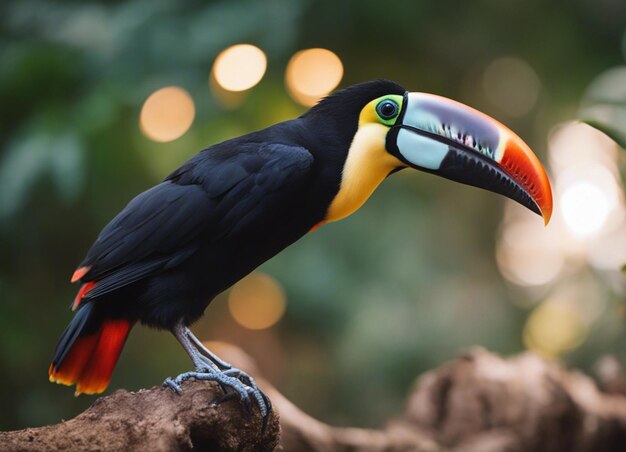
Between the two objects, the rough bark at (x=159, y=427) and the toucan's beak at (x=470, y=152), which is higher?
the toucan's beak at (x=470, y=152)

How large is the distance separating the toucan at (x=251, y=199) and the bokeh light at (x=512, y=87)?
3.19 metres

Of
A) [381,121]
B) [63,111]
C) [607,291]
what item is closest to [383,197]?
[607,291]

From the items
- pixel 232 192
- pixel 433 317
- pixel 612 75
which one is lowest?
pixel 433 317

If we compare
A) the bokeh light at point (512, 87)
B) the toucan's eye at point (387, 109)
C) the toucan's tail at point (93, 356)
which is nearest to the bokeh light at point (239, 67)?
the bokeh light at point (512, 87)

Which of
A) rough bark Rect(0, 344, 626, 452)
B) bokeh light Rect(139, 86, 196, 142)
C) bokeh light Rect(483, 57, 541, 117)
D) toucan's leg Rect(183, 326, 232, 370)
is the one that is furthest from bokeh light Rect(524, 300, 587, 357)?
toucan's leg Rect(183, 326, 232, 370)

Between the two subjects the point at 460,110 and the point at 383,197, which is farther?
the point at 383,197

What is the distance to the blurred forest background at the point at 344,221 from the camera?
411 cm

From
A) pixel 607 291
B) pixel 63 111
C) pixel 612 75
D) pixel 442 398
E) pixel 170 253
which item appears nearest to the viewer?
pixel 170 253

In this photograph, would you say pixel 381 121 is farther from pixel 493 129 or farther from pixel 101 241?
pixel 101 241

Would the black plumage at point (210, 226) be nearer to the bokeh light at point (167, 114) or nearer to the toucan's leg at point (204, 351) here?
the toucan's leg at point (204, 351)

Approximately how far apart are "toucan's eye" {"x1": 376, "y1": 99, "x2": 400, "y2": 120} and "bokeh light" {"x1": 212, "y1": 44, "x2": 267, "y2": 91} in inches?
82.5

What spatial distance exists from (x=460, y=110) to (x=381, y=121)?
19 cm

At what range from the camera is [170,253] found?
2.10m

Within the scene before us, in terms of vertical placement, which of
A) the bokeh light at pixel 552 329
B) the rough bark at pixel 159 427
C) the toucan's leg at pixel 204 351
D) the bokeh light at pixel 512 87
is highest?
the bokeh light at pixel 512 87
